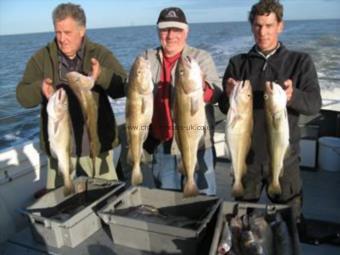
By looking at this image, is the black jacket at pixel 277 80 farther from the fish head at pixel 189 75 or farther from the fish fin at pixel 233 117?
the fish head at pixel 189 75

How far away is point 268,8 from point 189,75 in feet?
2.71

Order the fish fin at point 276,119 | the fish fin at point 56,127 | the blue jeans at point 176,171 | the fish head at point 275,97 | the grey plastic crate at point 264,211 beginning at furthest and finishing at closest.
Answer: the blue jeans at point 176,171 → the fish fin at point 56,127 → the fish fin at point 276,119 → the fish head at point 275,97 → the grey plastic crate at point 264,211

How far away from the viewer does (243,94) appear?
291cm

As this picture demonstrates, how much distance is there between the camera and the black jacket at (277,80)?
3102mm

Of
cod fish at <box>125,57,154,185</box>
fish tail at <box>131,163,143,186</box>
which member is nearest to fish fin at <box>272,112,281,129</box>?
cod fish at <box>125,57,154,185</box>

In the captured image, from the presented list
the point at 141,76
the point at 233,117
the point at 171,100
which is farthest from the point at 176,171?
the point at 141,76

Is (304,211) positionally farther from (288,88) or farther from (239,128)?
(288,88)

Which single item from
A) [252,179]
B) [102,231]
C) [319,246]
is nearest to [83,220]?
[102,231]

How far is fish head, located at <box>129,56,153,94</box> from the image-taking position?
10.1ft

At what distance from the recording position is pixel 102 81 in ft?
10.9

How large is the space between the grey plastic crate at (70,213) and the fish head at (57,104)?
0.67 meters

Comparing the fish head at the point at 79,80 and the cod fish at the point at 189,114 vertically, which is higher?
the fish head at the point at 79,80

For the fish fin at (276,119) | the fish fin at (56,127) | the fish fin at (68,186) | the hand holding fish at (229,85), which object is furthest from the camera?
the fish fin at (68,186)

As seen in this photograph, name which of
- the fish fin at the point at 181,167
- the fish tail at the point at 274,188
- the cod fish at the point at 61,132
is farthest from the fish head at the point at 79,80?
the fish tail at the point at 274,188
